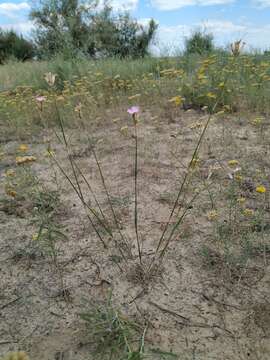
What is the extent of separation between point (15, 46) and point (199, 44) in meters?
16.5

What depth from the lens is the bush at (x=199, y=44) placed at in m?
6.80

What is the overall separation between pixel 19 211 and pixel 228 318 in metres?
1.37

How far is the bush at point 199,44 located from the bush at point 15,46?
14.2 meters

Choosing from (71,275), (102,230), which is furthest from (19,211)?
(71,275)

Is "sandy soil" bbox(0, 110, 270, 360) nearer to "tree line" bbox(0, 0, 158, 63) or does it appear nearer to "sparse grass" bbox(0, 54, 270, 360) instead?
"sparse grass" bbox(0, 54, 270, 360)

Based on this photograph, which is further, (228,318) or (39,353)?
(228,318)

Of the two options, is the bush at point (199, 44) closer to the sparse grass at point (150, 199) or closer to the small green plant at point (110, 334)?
the sparse grass at point (150, 199)

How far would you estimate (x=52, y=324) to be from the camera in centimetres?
139

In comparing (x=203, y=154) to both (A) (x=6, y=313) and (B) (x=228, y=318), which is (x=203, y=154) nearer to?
(B) (x=228, y=318)

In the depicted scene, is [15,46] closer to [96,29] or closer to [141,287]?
[96,29]

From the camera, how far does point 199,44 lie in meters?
7.83

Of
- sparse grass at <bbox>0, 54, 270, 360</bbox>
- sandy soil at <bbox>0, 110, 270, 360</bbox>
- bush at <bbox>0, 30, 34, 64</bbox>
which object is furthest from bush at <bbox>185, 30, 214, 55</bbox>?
bush at <bbox>0, 30, 34, 64</bbox>

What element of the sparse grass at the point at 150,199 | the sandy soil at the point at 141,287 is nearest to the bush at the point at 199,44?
the sparse grass at the point at 150,199

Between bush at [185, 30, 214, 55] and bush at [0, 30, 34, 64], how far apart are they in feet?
46.6
